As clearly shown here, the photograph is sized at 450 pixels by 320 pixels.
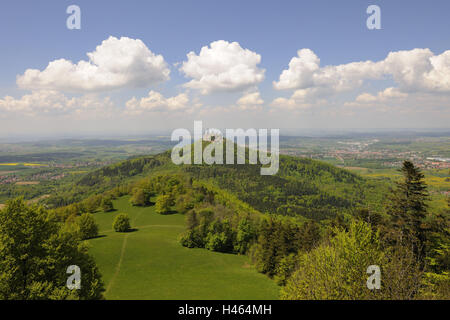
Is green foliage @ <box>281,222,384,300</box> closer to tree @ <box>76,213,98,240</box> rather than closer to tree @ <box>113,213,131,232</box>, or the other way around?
tree @ <box>76,213,98,240</box>

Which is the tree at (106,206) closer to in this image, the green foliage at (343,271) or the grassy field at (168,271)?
the grassy field at (168,271)

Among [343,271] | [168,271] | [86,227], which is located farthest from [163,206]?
[343,271]

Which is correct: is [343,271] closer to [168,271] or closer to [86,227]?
[168,271]

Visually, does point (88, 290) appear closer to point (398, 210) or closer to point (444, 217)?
point (398, 210)

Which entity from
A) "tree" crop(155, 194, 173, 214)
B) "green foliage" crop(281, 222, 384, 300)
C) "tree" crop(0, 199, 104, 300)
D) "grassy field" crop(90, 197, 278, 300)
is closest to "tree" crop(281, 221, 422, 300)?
"green foliage" crop(281, 222, 384, 300)

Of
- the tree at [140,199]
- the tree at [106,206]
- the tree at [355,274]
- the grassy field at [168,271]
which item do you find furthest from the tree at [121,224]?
the tree at [355,274]

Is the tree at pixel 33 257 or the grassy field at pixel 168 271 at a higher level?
the tree at pixel 33 257
